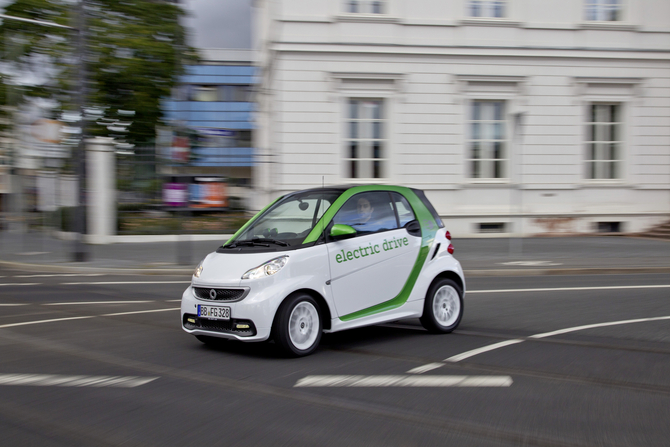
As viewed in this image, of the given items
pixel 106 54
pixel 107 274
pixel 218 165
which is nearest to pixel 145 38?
pixel 106 54

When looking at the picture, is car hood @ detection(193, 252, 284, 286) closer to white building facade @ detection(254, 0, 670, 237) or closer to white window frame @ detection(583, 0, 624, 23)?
white building facade @ detection(254, 0, 670, 237)

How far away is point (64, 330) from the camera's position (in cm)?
758

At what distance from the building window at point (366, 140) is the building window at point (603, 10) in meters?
7.70

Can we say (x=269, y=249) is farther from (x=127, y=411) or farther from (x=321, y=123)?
(x=321, y=123)

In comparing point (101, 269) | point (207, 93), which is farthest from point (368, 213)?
point (207, 93)

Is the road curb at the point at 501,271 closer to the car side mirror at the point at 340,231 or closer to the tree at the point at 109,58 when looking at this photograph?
the tree at the point at 109,58

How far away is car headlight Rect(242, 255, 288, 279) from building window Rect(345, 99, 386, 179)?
16.1 m

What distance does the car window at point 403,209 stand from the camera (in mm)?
7012

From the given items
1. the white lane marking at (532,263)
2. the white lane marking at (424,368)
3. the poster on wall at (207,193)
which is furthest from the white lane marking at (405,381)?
the poster on wall at (207,193)

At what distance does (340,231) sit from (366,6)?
55.9ft

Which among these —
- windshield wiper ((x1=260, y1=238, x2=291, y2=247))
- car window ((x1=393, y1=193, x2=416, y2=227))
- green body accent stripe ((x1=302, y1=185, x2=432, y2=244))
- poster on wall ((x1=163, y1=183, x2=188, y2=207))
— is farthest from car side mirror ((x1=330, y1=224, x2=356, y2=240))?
poster on wall ((x1=163, y1=183, x2=188, y2=207))

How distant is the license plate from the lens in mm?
5816

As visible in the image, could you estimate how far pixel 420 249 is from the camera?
23.0ft

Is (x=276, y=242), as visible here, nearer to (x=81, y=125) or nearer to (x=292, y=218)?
(x=292, y=218)
